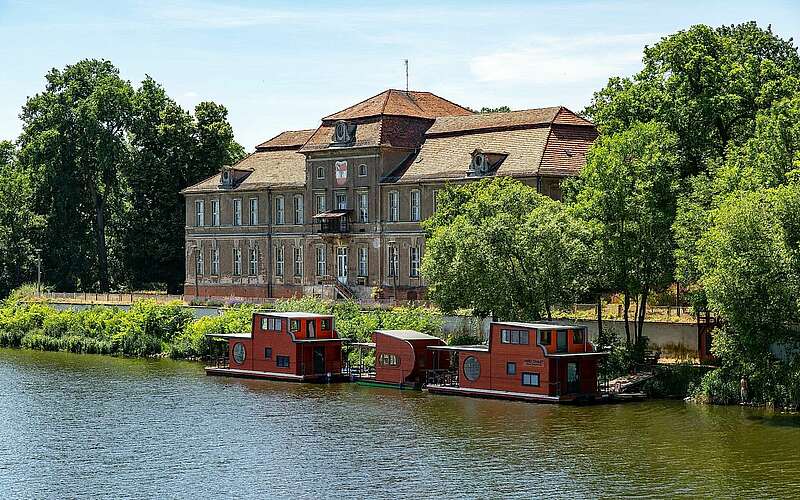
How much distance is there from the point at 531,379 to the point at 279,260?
37898 millimetres

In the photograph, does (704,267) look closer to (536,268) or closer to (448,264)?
(536,268)

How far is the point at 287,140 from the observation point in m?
93.0

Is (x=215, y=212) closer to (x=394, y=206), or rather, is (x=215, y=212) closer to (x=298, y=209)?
(x=298, y=209)

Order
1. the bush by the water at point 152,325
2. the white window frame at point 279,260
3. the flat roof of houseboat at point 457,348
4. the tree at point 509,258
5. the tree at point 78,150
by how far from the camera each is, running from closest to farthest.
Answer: the flat roof of houseboat at point 457,348, the tree at point 509,258, the bush by the water at point 152,325, the white window frame at point 279,260, the tree at point 78,150

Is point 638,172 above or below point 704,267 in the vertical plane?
above

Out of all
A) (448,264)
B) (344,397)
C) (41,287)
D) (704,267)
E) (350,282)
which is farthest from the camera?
(41,287)

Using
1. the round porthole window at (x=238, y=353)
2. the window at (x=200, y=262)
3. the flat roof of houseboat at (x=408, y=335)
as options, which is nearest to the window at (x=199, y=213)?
the window at (x=200, y=262)

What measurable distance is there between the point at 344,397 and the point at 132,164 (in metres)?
48.8

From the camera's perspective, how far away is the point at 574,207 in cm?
5706

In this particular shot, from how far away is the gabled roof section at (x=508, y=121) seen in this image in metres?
75.0

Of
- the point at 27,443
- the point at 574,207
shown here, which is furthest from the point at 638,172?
the point at 27,443

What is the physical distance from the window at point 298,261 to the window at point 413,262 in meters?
9.77

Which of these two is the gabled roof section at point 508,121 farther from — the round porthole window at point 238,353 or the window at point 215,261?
the round porthole window at point 238,353

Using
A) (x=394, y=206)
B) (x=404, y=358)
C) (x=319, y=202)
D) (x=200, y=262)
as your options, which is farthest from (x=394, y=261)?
(x=404, y=358)
